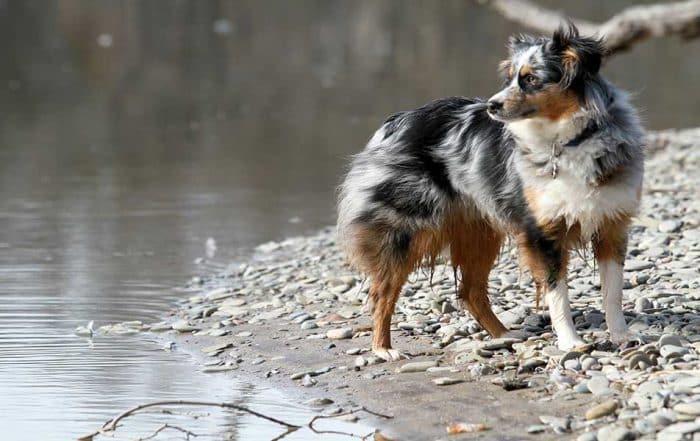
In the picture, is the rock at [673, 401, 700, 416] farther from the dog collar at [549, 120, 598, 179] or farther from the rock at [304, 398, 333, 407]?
the rock at [304, 398, 333, 407]

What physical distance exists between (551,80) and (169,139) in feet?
33.3

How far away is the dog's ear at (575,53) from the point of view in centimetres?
531

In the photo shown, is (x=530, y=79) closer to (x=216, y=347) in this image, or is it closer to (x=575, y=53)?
(x=575, y=53)

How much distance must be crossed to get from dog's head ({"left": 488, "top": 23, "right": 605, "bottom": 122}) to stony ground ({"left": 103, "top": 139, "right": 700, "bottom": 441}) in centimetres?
111

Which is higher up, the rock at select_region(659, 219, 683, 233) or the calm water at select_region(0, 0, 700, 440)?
the calm water at select_region(0, 0, 700, 440)

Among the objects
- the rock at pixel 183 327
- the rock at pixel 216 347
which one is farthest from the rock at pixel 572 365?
the rock at pixel 183 327

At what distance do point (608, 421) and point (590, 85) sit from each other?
4.95 ft

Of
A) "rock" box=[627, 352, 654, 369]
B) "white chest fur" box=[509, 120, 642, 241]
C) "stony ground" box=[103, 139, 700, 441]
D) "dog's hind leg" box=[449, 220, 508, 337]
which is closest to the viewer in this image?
"stony ground" box=[103, 139, 700, 441]

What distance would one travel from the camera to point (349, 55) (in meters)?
24.0

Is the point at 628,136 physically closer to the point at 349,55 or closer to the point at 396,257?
the point at 396,257

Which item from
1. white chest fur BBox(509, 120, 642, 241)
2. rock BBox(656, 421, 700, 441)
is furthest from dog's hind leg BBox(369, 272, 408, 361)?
rock BBox(656, 421, 700, 441)

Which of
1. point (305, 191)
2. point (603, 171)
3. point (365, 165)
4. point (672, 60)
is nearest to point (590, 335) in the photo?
point (603, 171)

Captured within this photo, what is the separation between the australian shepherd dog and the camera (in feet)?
17.6

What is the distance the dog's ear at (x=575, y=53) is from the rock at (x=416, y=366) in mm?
1464
